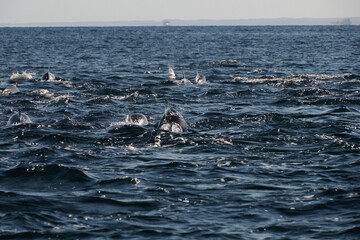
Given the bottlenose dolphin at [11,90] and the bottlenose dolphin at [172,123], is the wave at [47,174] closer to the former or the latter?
the bottlenose dolphin at [172,123]

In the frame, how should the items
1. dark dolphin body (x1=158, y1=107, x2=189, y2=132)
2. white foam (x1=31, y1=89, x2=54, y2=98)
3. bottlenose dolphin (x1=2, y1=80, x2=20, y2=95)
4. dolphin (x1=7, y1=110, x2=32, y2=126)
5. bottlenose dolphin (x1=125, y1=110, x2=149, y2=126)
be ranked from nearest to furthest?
dark dolphin body (x1=158, y1=107, x2=189, y2=132) < dolphin (x1=7, y1=110, x2=32, y2=126) < bottlenose dolphin (x1=125, y1=110, x2=149, y2=126) < white foam (x1=31, y1=89, x2=54, y2=98) < bottlenose dolphin (x1=2, y1=80, x2=20, y2=95)

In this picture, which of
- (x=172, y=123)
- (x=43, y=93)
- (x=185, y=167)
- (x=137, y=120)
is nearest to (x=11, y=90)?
(x=43, y=93)

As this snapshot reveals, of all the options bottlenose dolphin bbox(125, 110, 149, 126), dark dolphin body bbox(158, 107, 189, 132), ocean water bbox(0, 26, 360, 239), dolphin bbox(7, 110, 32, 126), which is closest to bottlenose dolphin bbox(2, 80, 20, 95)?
ocean water bbox(0, 26, 360, 239)

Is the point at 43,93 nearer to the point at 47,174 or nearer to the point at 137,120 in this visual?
the point at 137,120

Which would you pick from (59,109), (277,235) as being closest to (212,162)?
(277,235)

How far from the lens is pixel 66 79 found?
115 feet

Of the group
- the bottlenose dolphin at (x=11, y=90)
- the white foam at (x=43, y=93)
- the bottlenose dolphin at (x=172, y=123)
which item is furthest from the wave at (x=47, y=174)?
the bottlenose dolphin at (x=11, y=90)

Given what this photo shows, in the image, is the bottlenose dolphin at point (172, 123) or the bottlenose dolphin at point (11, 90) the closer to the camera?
the bottlenose dolphin at point (172, 123)

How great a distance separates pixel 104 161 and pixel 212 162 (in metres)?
2.69

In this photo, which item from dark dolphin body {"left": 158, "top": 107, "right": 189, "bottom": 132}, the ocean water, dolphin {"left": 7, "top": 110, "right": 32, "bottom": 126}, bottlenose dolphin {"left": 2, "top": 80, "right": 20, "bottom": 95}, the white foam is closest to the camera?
the ocean water

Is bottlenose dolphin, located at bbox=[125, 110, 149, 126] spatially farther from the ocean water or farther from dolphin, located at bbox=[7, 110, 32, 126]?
dolphin, located at bbox=[7, 110, 32, 126]

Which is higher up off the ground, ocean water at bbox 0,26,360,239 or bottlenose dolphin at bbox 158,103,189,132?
bottlenose dolphin at bbox 158,103,189,132

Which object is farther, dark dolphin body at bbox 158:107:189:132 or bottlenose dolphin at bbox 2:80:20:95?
bottlenose dolphin at bbox 2:80:20:95

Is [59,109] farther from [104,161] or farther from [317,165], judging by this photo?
[317,165]
